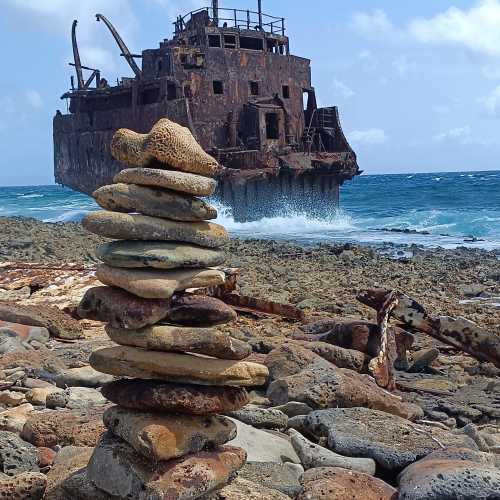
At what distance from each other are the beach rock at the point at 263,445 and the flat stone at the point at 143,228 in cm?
127

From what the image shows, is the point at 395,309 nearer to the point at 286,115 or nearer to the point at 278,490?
the point at 278,490

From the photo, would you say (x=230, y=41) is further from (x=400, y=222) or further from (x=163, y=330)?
(x=163, y=330)

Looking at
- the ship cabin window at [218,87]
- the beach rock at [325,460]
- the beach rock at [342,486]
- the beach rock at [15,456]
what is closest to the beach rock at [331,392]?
the beach rock at [325,460]

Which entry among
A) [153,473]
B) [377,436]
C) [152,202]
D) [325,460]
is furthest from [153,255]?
[377,436]

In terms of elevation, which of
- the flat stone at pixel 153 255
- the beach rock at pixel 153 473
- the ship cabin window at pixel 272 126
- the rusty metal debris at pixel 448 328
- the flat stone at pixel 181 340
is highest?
the ship cabin window at pixel 272 126

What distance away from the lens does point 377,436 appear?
14.6ft

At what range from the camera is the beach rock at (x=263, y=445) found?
4250 millimetres

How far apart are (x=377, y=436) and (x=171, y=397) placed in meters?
1.52

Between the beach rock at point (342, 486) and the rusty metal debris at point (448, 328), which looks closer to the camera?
the beach rock at point (342, 486)

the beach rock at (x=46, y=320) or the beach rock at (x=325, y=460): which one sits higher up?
the beach rock at (x=46, y=320)

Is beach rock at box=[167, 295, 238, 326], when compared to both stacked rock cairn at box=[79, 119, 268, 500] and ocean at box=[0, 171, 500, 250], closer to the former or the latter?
stacked rock cairn at box=[79, 119, 268, 500]

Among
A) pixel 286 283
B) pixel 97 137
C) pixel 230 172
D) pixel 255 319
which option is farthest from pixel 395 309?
pixel 97 137

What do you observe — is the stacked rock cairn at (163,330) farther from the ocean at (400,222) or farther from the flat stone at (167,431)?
the ocean at (400,222)

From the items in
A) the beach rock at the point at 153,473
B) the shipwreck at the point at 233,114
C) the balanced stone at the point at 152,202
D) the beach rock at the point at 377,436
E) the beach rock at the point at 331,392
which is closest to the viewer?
the beach rock at the point at 153,473
